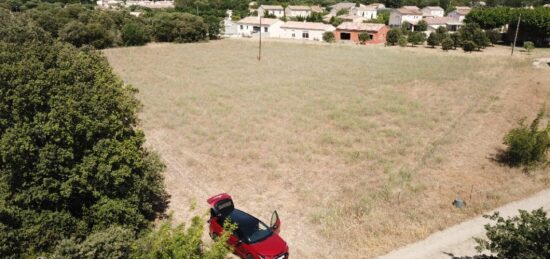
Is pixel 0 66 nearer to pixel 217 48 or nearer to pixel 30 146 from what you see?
pixel 30 146

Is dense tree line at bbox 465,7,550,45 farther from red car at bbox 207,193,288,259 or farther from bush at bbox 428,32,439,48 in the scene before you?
red car at bbox 207,193,288,259

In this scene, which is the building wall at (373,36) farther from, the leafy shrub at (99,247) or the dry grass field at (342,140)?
the leafy shrub at (99,247)

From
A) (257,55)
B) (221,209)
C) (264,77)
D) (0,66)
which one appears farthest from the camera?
(257,55)

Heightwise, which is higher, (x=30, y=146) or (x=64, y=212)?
(x=30, y=146)

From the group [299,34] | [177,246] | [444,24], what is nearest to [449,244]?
[177,246]

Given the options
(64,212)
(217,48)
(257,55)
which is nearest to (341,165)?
(64,212)

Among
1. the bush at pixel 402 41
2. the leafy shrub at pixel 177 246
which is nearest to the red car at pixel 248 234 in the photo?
the leafy shrub at pixel 177 246

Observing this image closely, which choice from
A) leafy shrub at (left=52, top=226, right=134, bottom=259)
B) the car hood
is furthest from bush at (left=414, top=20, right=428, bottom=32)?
leafy shrub at (left=52, top=226, right=134, bottom=259)
